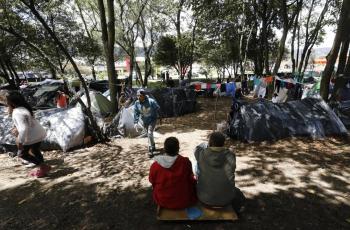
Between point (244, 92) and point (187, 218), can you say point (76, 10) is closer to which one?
point (244, 92)

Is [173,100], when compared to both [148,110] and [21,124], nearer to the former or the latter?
[148,110]

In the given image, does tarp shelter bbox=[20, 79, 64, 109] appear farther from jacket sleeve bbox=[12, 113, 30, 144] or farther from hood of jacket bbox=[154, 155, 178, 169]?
hood of jacket bbox=[154, 155, 178, 169]

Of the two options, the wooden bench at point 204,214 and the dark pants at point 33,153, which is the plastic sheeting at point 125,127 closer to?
the dark pants at point 33,153

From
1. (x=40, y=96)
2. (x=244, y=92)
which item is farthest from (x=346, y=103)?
(x=40, y=96)

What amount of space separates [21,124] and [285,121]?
6064mm

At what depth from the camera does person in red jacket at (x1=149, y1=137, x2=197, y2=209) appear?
3.99m

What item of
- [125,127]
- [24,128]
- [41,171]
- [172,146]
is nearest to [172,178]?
[172,146]

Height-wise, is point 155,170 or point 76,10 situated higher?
point 76,10

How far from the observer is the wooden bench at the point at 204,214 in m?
3.96

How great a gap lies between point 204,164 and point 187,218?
2.33 feet

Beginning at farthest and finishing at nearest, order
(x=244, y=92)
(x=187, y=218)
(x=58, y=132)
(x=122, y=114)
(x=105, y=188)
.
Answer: (x=244, y=92), (x=122, y=114), (x=58, y=132), (x=105, y=188), (x=187, y=218)

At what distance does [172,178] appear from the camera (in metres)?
3.97

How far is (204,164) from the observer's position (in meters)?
4.10

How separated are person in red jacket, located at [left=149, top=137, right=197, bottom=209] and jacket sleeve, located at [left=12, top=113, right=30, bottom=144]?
268cm
